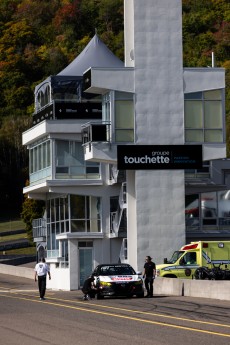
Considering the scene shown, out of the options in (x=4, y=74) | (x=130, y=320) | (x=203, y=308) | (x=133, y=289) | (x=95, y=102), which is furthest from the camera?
(x=4, y=74)

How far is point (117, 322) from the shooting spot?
27.8 meters

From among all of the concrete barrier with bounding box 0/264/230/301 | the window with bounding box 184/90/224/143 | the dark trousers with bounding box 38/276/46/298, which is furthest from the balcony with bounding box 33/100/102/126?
the dark trousers with bounding box 38/276/46/298

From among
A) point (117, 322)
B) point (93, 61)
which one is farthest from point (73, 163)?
point (117, 322)

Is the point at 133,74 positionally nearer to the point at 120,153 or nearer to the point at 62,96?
the point at 120,153

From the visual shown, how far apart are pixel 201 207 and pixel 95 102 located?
8353 mm

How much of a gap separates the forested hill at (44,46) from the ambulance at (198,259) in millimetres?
78952

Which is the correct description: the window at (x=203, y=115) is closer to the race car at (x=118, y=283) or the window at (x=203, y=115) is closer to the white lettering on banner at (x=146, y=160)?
the white lettering on banner at (x=146, y=160)

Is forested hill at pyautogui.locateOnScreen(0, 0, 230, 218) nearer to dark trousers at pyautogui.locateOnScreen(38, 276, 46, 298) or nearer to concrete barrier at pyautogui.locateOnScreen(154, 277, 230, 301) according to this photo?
concrete barrier at pyautogui.locateOnScreen(154, 277, 230, 301)

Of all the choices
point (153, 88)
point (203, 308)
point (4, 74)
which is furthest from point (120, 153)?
point (4, 74)

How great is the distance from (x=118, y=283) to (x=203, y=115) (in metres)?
15.6

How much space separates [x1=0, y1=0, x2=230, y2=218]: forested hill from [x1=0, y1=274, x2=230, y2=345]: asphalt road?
92.0 m

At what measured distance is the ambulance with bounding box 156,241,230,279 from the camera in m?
49.9

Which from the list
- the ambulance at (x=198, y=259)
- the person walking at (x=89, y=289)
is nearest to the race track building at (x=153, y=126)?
the ambulance at (x=198, y=259)

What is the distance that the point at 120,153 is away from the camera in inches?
2117
